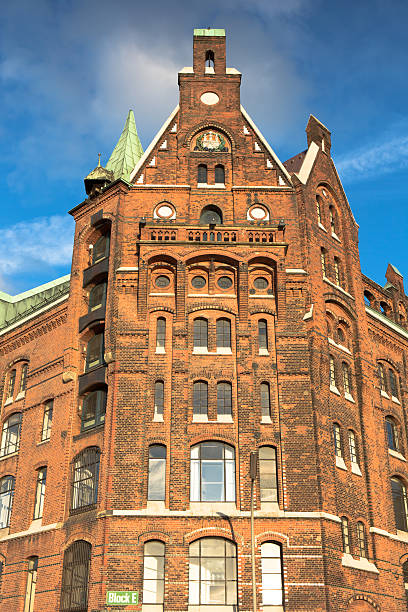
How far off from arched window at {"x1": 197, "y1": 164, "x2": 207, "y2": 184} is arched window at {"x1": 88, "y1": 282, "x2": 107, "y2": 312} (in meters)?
7.78

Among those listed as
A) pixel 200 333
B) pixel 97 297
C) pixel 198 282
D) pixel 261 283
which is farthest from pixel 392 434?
pixel 97 297

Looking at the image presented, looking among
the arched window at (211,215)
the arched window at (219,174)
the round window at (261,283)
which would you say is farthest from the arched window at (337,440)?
the arched window at (219,174)

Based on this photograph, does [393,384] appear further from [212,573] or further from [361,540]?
[212,573]

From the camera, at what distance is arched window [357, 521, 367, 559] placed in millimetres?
35625

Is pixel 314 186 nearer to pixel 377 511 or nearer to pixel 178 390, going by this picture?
pixel 178 390

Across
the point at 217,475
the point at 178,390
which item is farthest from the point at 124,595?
the point at 178,390

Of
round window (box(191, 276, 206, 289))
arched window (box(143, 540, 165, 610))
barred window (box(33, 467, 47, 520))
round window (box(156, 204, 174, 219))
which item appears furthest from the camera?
round window (box(156, 204, 174, 219))

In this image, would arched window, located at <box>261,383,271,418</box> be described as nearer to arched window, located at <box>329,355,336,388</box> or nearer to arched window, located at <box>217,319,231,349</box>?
arched window, located at <box>217,319,231,349</box>

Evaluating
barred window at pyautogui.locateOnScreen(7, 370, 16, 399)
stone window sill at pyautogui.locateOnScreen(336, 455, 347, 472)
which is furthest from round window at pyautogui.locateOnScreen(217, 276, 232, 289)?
barred window at pyautogui.locateOnScreen(7, 370, 16, 399)

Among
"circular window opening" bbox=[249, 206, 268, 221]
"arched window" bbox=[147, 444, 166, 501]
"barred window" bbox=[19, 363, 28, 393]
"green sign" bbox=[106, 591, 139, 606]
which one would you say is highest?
"circular window opening" bbox=[249, 206, 268, 221]

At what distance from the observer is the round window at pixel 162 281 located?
37656 mm

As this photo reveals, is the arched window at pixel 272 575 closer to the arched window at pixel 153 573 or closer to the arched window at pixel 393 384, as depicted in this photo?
the arched window at pixel 153 573

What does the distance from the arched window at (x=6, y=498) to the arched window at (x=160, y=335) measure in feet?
40.4

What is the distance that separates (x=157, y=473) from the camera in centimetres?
3328
